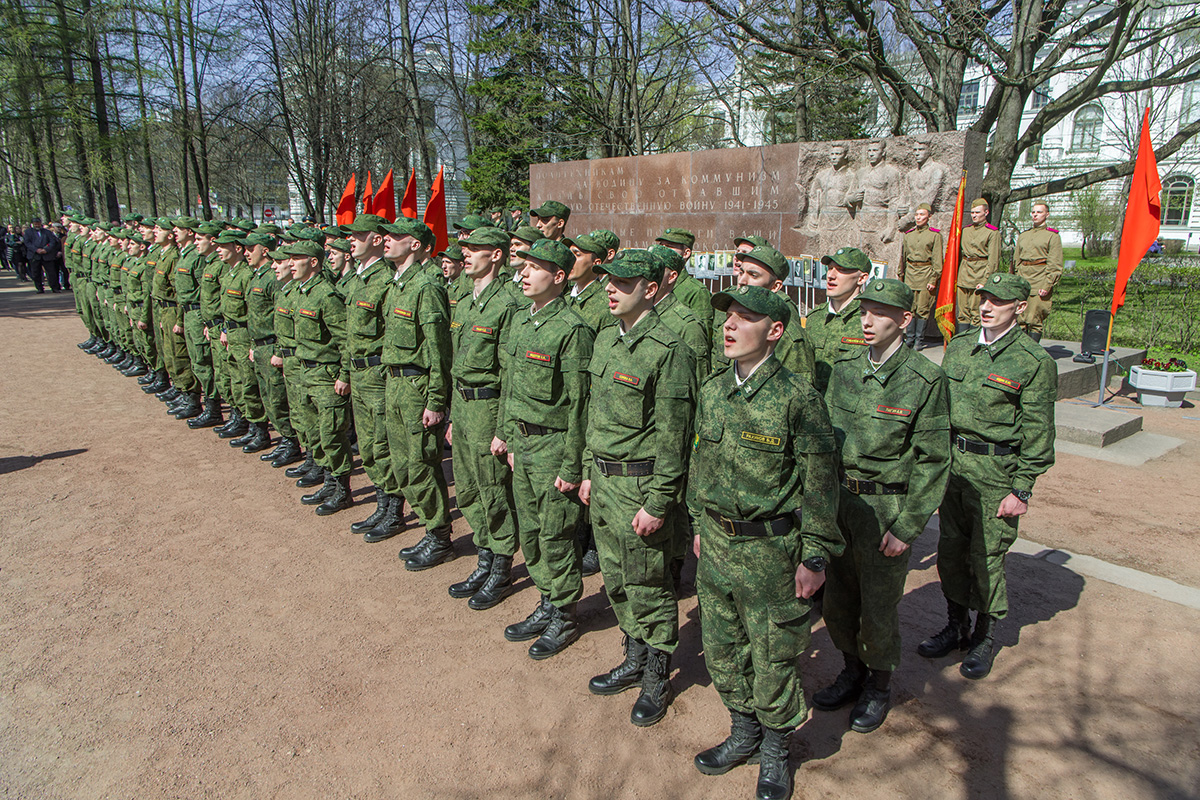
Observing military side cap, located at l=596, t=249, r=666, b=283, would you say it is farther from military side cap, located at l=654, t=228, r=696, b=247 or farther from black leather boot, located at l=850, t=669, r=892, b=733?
military side cap, located at l=654, t=228, r=696, b=247

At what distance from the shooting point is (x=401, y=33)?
26.2 metres

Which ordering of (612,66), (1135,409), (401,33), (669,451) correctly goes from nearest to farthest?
(669,451)
(1135,409)
(612,66)
(401,33)

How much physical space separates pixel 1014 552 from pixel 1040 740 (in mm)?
2163

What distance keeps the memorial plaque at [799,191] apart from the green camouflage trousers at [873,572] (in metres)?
7.88

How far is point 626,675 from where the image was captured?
360 cm

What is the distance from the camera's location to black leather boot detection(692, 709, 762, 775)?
302cm

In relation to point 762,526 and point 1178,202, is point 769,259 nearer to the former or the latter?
point 762,526

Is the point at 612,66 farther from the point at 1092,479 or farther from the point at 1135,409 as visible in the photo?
the point at 1092,479

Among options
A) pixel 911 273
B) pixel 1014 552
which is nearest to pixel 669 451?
pixel 1014 552

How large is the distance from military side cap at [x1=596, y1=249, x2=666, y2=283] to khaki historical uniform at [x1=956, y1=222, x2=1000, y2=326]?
7039 mm

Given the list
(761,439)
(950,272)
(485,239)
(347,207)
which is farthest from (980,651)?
(347,207)

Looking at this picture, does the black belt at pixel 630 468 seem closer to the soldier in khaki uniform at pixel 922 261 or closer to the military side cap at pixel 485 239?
the military side cap at pixel 485 239

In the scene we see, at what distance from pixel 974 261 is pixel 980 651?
6682mm

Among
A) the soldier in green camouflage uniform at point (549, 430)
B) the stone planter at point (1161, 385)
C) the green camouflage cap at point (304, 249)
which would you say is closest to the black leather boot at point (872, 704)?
the soldier in green camouflage uniform at point (549, 430)
